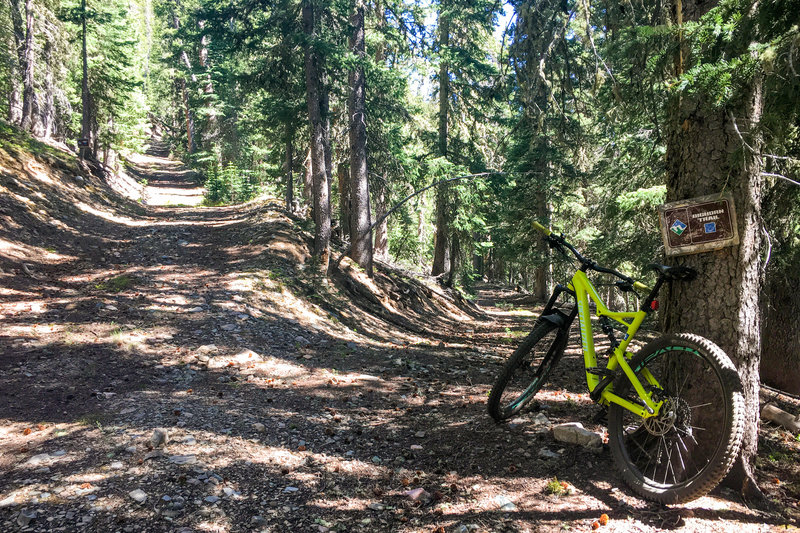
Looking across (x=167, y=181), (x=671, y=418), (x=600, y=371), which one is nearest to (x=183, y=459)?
(x=600, y=371)

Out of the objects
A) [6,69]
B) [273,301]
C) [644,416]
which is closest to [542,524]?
[644,416]

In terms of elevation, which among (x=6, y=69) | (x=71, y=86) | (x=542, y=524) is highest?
(x=71, y=86)

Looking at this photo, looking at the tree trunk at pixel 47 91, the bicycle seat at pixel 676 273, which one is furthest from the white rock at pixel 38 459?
the tree trunk at pixel 47 91

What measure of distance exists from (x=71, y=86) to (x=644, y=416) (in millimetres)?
32534

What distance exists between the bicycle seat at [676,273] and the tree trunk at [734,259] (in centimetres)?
5

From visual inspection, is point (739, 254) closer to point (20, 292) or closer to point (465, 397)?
point (465, 397)

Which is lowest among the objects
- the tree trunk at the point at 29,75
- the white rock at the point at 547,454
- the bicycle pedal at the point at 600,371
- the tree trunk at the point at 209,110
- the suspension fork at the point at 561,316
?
the white rock at the point at 547,454

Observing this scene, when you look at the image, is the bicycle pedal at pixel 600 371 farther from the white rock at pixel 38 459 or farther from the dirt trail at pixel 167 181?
the dirt trail at pixel 167 181

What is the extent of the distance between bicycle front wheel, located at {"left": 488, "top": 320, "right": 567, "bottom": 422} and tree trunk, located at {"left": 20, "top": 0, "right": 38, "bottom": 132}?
2158 cm

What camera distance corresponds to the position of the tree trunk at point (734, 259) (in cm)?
335

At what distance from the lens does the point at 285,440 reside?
14.8 ft

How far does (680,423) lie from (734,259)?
1.23m

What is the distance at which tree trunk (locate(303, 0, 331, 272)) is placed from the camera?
37.7 ft

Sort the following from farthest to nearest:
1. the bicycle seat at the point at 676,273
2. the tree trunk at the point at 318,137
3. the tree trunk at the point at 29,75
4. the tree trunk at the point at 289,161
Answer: the tree trunk at the point at 29,75 → the tree trunk at the point at 289,161 → the tree trunk at the point at 318,137 → the bicycle seat at the point at 676,273
